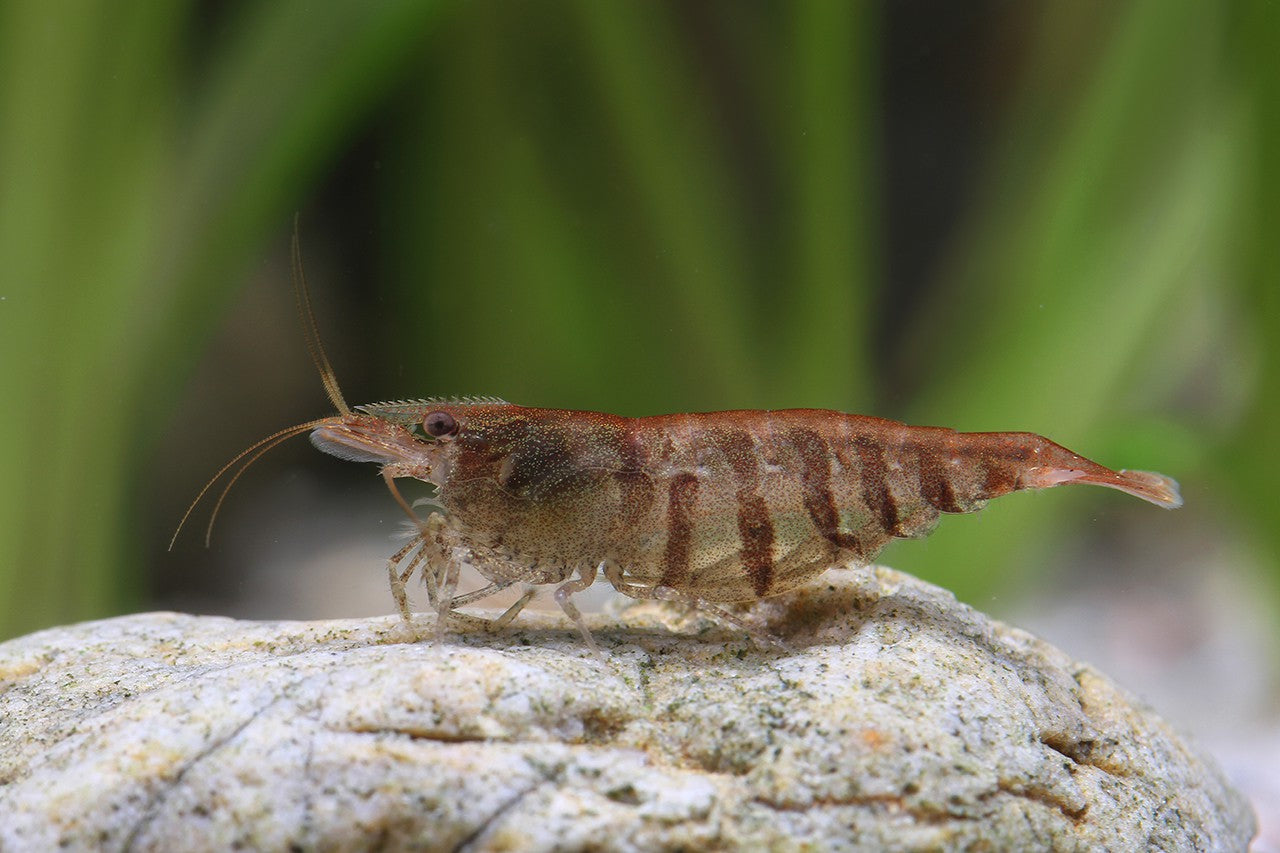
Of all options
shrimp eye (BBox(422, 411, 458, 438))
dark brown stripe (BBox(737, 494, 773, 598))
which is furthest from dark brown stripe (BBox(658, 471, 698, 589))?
shrimp eye (BBox(422, 411, 458, 438))

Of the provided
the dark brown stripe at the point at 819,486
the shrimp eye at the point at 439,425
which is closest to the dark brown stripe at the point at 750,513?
the dark brown stripe at the point at 819,486

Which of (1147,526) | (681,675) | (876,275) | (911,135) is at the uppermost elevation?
(911,135)

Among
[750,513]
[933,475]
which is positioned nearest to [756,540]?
[750,513]

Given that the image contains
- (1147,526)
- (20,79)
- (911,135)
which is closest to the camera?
(20,79)

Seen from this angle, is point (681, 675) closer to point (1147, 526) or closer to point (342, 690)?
point (342, 690)

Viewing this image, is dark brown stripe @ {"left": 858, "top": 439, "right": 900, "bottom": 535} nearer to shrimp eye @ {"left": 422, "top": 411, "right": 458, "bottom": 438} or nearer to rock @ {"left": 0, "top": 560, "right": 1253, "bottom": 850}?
rock @ {"left": 0, "top": 560, "right": 1253, "bottom": 850}

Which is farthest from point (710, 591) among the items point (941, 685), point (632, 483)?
point (941, 685)

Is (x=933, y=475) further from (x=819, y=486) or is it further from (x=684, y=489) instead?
(x=684, y=489)
